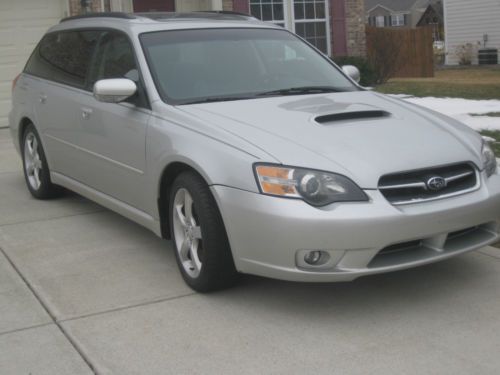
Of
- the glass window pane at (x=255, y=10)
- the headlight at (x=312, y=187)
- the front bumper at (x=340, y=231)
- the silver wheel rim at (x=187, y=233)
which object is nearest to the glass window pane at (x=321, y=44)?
the glass window pane at (x=255, y=10)

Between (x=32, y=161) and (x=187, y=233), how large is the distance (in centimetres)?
315

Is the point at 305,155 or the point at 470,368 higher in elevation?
the point at 305,155

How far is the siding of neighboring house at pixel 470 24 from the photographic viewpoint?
30.5 meters

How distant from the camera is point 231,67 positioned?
5496 mm

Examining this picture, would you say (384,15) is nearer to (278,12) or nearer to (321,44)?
(321,44)

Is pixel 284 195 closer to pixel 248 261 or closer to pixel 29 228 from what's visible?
pixel 248 261

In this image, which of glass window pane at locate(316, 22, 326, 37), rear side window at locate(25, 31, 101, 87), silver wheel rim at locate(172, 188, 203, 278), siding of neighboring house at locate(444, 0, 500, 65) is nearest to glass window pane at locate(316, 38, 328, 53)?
glass window pane at locate(316, 22, 326, 37)

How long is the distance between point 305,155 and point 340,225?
47 cm

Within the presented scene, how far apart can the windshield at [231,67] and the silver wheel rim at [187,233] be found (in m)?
0.74

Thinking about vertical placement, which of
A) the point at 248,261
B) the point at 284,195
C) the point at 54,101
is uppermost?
the point at 54,101

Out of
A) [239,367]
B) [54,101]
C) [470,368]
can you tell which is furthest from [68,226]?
[470,368]

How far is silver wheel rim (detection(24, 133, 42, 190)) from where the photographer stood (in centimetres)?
716

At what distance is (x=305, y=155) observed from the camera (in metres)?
4.21

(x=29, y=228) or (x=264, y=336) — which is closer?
(x=264, y=336)
